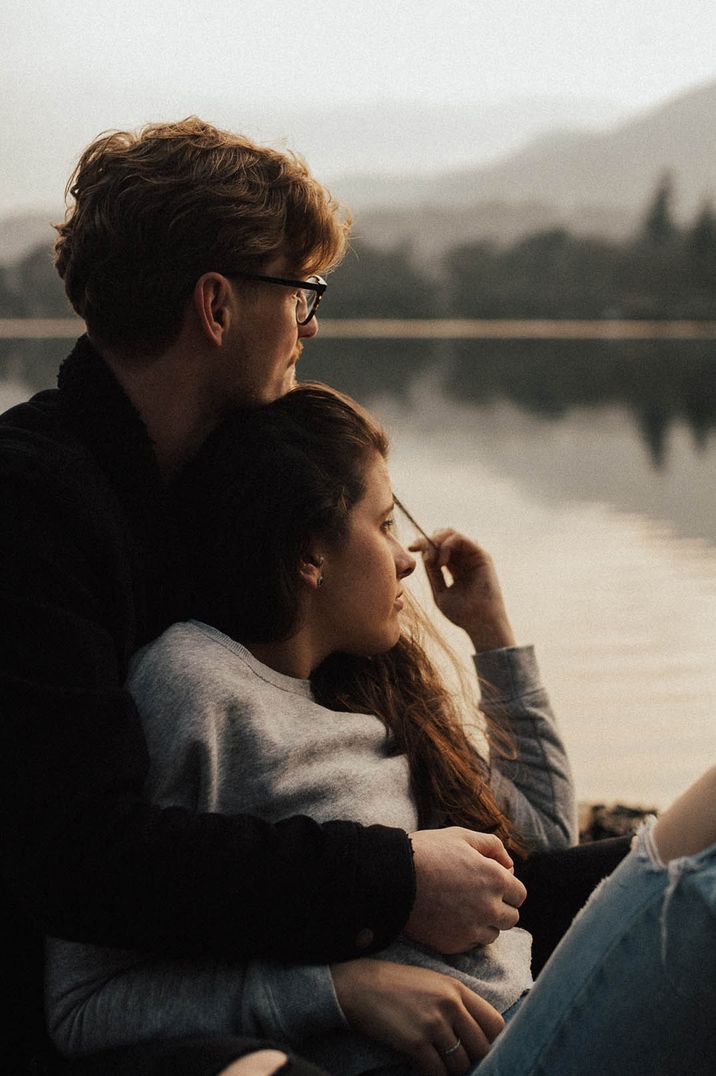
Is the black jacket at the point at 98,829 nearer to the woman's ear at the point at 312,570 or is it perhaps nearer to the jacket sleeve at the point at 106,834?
the jacket sleeve at the point at 106,834

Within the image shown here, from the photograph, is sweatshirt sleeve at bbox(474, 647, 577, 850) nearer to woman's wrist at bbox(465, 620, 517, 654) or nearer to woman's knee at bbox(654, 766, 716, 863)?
woman's wrist at bbox(465, 620, 517, 654)

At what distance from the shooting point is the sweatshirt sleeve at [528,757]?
1613 millimetres

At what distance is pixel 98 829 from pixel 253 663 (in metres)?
0.28

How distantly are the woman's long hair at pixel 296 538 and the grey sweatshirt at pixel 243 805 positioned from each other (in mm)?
48

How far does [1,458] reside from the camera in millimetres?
1139

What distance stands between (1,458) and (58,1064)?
1.75 feet

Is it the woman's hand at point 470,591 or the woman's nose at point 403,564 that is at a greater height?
the woman's nose at point 403,564

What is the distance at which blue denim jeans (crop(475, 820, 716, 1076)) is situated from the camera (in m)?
0.99

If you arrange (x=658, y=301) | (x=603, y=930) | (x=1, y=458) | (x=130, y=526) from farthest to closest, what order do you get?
(x=658, y=301) < (x=130, y=526) < (x=1, y=458) < (x=603, y=930)

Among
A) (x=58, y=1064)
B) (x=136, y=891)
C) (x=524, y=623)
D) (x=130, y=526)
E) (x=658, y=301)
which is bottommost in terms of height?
(x=658, y=301)

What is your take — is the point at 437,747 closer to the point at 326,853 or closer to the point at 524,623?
the point at 326,853

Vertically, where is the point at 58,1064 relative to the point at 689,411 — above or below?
above

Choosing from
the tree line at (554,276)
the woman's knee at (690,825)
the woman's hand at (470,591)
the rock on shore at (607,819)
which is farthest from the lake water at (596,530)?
the tree line at (554,276)

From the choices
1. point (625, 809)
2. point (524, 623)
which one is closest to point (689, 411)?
point (524, 623)
